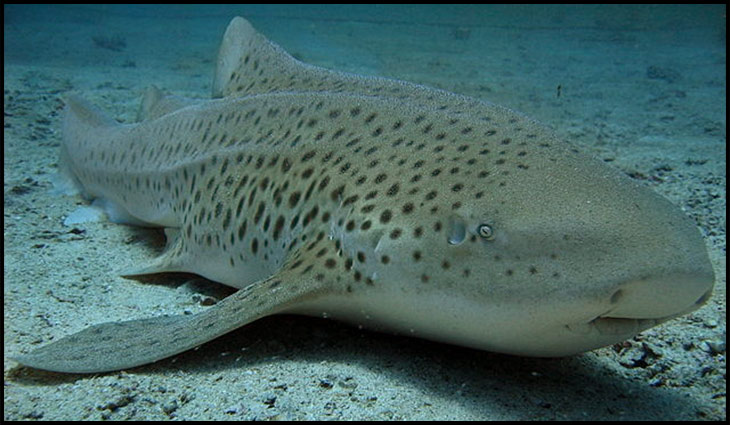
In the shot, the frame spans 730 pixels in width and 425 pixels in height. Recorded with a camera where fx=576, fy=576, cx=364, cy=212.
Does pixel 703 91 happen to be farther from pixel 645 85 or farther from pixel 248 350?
pixel 248 350

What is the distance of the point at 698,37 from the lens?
918 inches

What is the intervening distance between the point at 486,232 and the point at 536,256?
22 centimetres

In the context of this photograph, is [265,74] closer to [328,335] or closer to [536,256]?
[328,335]

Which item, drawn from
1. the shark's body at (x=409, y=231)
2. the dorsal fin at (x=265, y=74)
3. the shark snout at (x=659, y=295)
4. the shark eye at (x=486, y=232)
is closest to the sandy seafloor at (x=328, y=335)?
the shark's body at (x=409, y=231)

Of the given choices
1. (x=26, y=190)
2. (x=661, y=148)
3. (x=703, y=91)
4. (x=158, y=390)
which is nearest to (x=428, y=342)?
(x=158, y=390)

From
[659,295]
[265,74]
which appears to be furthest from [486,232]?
[265,74]

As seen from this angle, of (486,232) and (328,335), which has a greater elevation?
(486,232)

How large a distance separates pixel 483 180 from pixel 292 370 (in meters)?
1.19

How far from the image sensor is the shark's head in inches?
79.1

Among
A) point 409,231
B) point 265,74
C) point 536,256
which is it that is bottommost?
point 409,231

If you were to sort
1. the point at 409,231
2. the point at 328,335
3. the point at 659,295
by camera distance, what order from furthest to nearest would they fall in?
the point at 328,335 → the point at 409,231 → the point at 659,295

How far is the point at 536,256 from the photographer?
213cm

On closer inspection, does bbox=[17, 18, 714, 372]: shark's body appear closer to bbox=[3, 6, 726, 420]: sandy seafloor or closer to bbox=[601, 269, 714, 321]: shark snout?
bbox=[601, 269, 714, 321]: shark snout

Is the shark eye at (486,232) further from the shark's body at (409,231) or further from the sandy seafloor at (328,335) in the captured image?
the sandy seafloor at (328,335)
